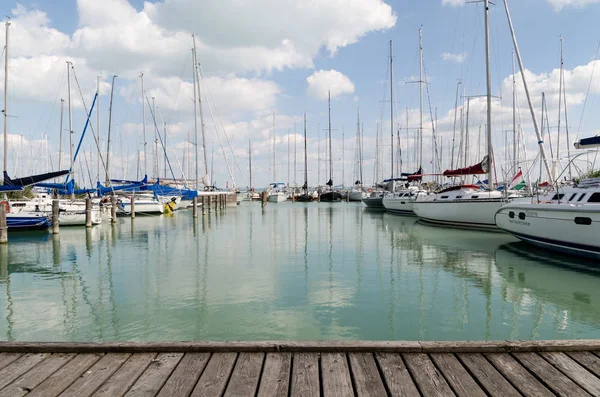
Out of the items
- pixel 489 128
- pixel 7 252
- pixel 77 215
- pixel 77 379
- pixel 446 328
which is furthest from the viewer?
pixel 77 215

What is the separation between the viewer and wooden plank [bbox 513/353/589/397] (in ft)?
11.6

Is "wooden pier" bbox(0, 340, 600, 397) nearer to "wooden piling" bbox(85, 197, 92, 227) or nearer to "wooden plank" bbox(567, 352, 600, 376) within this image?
"wooden plank" bbox(567, 352, 600, 376)

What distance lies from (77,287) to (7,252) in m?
8.87

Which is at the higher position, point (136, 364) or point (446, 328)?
point (136, 364)

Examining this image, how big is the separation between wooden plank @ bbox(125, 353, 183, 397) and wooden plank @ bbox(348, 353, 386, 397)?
173 cm

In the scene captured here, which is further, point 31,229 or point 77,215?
point 77,215

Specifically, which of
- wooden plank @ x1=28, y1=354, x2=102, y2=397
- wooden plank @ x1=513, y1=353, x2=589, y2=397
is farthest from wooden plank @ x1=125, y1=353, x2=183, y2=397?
wooden plank @ x1=513, y1=353, x2=589, y2=397

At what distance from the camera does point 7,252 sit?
17.9 m

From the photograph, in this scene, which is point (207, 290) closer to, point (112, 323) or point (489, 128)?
point (112, 323)

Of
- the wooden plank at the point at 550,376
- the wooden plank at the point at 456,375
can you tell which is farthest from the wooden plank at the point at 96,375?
the wooden plank at the point at 550,376

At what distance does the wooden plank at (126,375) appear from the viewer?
3562 millimetres

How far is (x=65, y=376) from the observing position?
380cm

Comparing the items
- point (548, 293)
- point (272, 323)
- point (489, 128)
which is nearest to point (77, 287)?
point (272, 323)

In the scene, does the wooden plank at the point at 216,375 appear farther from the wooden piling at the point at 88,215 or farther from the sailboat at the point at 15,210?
the wooden piling at the point at 88,215
